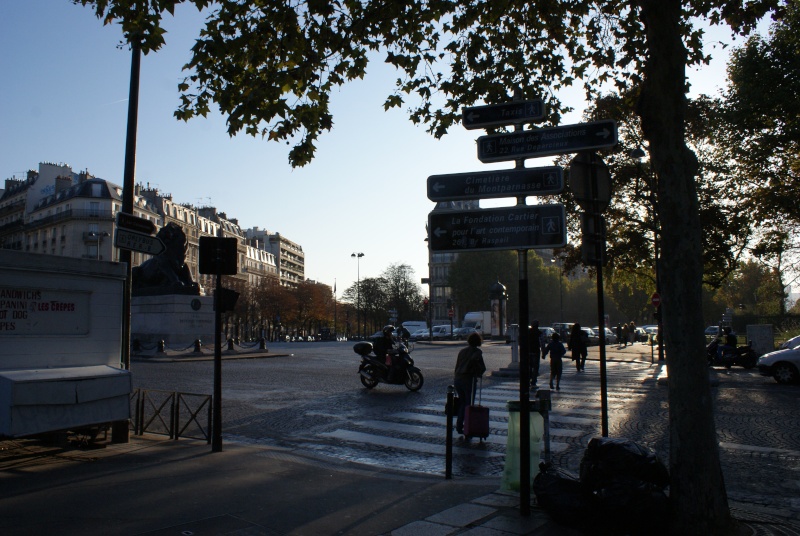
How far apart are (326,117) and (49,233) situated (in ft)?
279

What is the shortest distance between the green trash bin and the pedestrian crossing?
0.71 feet

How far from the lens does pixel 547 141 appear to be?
567 cm

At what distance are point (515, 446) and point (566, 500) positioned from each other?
3.87ft

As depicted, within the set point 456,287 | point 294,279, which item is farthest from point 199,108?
point 294,279

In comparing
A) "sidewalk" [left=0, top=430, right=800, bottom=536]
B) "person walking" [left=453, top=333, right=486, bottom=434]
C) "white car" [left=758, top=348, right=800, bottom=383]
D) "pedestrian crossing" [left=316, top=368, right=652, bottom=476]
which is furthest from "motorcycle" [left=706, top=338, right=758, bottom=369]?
"sidewalk" [left=0, top=430, right=800, bottom=536]

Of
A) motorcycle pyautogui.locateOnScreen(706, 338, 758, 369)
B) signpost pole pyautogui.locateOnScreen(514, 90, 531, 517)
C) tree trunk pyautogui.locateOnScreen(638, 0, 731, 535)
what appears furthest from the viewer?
motorcycle pyautogui.locateOnScreen(706, 338, 758, 369)

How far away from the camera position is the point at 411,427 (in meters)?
10.4

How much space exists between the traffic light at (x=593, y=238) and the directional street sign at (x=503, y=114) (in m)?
1.20

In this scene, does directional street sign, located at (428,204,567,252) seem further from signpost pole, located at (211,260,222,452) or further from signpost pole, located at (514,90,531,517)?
signpost pole, located at (211,260,222,452)

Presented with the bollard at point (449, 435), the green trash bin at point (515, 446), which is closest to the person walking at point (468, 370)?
the bollard at point (449, 435)

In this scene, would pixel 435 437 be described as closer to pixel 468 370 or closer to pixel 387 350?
pixel 468 370

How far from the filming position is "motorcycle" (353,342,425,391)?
1534cm

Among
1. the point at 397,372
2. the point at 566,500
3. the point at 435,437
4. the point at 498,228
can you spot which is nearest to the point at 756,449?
the point at 435,437

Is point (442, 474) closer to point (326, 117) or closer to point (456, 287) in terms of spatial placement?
point (326, 117)
